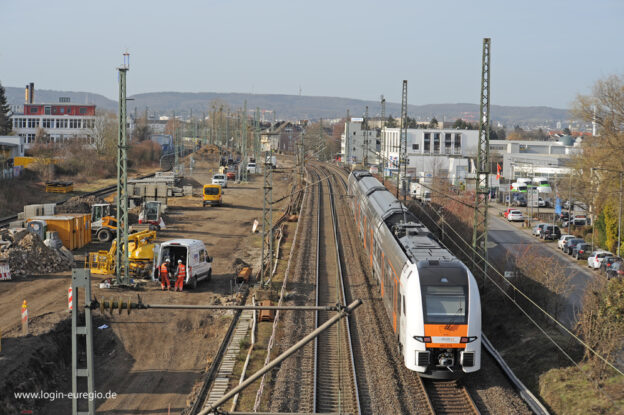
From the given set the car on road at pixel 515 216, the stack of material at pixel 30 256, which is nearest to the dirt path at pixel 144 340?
the stack of material at pixel 30 256

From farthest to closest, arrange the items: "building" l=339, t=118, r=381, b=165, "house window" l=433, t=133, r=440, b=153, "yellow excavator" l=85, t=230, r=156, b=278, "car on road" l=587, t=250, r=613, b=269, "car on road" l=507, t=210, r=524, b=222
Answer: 1. "house window" l=433, t=133, r=440, b=153
2. "building" l=339, t=118, r=381, b=165
3. "car on road" l=507, t=210, r=524, b=222
4. "car on road" l=587, t=250, r=613, b=269
5. "yellow excavator" l=85, t=230, r=156, b=278

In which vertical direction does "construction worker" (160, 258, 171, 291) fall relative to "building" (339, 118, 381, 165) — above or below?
below

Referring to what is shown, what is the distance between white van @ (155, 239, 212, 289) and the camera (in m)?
25.8

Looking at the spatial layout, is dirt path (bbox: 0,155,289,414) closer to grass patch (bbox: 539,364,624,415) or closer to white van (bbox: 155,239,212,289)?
white van (bbox: 155,239,212,289)

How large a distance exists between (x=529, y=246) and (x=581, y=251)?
1355 centimetres

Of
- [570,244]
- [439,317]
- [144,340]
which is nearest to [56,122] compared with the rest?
[570,244]

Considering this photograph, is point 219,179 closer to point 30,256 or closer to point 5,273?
point 30,256

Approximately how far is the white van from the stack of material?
570 centimetres

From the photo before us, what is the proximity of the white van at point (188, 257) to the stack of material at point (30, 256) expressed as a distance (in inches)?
224

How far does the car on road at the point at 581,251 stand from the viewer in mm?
40375

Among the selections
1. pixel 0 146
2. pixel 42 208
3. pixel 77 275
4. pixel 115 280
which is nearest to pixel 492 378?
pixel 77 275

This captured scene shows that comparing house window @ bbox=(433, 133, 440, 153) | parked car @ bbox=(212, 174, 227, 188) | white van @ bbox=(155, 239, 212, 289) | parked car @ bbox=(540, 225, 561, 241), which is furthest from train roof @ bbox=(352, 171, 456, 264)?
house window @ bbox=(433, 133, 440, 153)

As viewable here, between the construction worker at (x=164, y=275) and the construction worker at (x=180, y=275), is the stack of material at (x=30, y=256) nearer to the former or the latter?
the construction worker at (x=164, y=275)

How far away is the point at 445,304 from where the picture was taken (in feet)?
49.6
